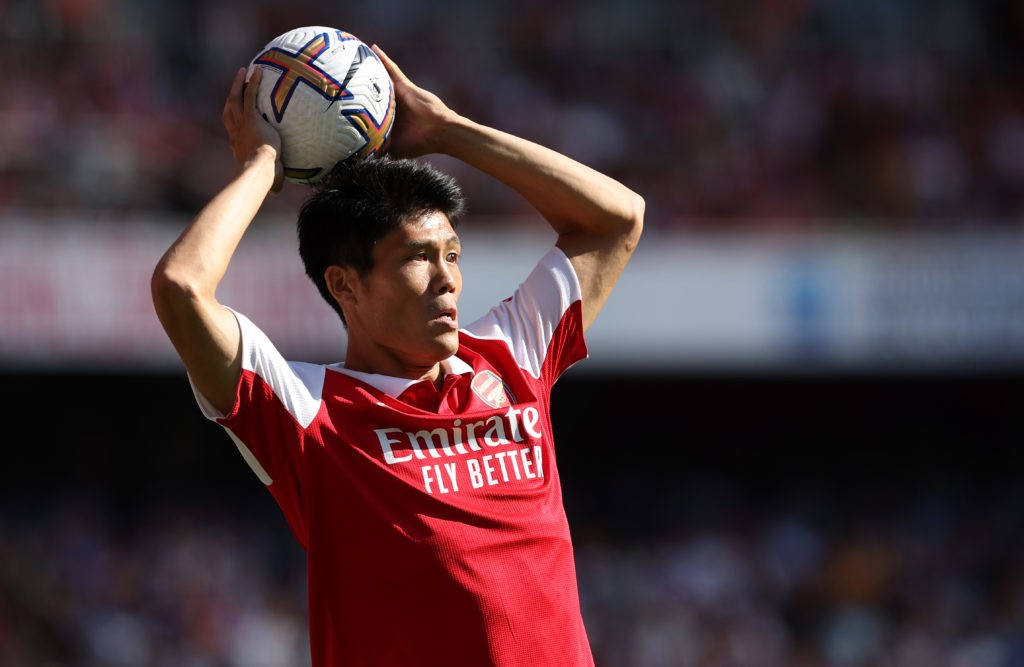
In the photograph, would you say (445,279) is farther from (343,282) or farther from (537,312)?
(537,312)

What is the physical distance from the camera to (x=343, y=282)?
123 inches

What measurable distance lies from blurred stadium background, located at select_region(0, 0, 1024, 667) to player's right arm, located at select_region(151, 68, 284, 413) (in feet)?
23.9

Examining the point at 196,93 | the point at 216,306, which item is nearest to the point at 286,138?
the point at 216,306

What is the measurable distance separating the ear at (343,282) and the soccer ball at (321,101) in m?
0.30

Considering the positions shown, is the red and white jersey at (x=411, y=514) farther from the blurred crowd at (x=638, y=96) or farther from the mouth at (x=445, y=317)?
the blurred crowd at (x=638, y=96)

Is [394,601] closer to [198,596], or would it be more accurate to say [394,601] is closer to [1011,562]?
[198,596]

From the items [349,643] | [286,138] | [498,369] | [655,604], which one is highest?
[286,138]

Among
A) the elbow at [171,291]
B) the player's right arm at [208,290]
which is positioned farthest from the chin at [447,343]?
the elbow at [171,291]

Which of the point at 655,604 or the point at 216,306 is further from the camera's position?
the point at 655,604

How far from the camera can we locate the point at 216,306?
2820 mm

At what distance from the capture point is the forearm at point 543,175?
3.33m

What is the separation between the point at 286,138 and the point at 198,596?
7.57 m

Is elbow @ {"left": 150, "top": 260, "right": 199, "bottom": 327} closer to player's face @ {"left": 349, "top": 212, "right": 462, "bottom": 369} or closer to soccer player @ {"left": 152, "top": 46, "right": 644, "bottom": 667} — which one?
soccer player @ {"left": 152, "top": 46, "right": 644, "bottom": 667}

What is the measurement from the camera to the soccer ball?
3.23 meters
